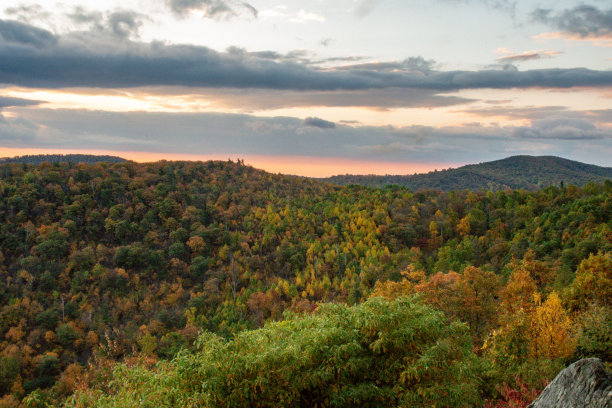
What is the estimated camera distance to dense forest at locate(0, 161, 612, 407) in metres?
15.8

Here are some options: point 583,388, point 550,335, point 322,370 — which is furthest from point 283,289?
point 583,388

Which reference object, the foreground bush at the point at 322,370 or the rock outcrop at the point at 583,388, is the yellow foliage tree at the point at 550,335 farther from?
the rock outcrop at the point at 583,388

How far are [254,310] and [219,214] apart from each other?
171ft

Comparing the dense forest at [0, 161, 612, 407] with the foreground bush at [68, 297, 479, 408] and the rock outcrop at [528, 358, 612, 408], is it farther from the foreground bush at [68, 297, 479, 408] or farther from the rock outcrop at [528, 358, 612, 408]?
the rock outcrop at [528, 358, 612, 408]

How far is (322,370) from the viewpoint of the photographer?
15188mm

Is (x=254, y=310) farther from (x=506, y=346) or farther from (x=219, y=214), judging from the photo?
(x=506, y=346)

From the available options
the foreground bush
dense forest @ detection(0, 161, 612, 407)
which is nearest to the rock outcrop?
the foreground bush

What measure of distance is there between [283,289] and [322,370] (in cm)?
8649

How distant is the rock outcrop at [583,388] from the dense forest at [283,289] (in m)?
4.52

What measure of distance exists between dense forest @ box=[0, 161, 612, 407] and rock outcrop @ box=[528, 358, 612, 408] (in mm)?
4518

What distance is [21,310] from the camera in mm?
87000

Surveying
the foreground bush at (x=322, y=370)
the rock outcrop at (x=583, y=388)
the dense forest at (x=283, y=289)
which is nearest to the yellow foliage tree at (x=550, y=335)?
the dense forest at (x=283, y=289)

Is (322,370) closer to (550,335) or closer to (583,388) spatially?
(583,388)

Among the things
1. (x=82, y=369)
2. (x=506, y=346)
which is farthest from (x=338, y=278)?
(x=506, y=346)
